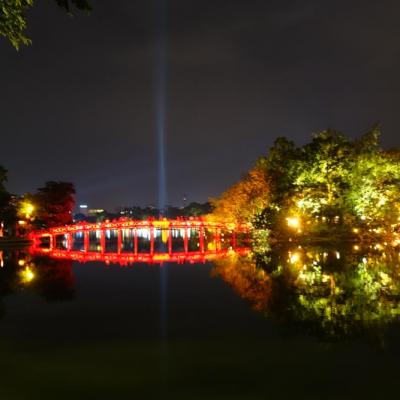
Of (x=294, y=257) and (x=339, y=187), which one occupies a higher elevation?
(x=339, y=187)

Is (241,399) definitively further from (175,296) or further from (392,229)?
(392,229)

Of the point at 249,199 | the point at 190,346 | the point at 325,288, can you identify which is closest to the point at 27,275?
the point at 325,288

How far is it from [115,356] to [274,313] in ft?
18.2

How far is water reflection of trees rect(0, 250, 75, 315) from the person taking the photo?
17.8 m

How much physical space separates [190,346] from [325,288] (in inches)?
310

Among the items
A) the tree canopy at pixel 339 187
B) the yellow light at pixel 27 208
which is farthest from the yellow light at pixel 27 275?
the yellow light at pixel 27 208

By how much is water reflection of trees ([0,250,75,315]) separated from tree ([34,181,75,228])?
2128 centimetres

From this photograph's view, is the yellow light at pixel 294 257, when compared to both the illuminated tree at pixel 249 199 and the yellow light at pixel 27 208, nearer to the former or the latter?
the illuminated tree at pixel 249 199

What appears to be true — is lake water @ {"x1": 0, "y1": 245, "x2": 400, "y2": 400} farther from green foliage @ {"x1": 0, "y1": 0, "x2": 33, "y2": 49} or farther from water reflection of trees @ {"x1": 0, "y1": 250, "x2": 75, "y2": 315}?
green foliage @ {"x1": 0, "y1": 0, "x2": 33, "y2": 49}

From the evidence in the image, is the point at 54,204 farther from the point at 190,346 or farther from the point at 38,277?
the point at 190,346

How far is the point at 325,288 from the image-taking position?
53.2 ft

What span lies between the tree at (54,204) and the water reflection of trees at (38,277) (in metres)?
21.3

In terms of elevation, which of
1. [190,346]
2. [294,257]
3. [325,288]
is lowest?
[190,346]

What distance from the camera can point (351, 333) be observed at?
10539mm
